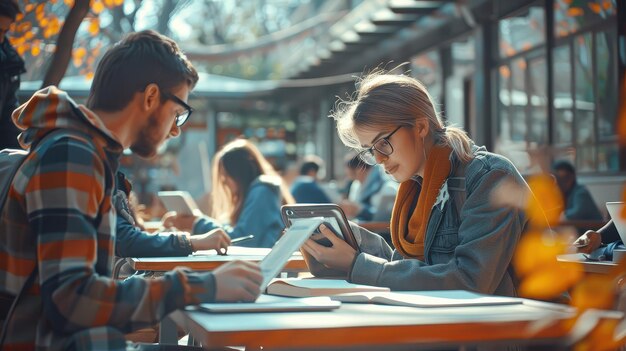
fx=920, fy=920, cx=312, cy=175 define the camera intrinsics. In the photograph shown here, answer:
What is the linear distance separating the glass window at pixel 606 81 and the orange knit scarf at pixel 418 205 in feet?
18.3

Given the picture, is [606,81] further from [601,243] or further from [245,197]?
[601,243]

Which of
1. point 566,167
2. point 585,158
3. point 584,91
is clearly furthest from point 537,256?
point 585,158

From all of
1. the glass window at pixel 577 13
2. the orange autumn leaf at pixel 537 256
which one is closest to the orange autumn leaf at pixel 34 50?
the glass window at pixel 577 13

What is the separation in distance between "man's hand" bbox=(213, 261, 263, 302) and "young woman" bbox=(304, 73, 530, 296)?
→ 0.67 m

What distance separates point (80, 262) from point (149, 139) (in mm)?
464

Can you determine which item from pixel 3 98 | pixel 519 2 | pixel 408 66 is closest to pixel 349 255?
pixel 3 98

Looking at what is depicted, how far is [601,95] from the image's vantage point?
8.58 m

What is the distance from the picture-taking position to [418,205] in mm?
2883

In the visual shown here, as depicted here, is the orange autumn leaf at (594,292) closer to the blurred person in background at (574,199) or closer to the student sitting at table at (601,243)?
the student sitting at table at (601,243)

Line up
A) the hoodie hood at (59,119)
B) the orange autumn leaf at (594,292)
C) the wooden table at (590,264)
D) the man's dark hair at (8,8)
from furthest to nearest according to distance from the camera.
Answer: the man's dark hair at (8,8)
the wooden table at (590,264)
the hoodie hood at (59,119)
the orange autumn leaf at (594,292)

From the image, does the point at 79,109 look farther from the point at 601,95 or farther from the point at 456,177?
the point at 601,95

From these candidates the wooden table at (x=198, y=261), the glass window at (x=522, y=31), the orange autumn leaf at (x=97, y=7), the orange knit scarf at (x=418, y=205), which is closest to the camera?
the orange knit scarf at (x=418, y=205)

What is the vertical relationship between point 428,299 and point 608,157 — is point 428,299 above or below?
above

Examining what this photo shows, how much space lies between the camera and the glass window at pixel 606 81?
8.17m
